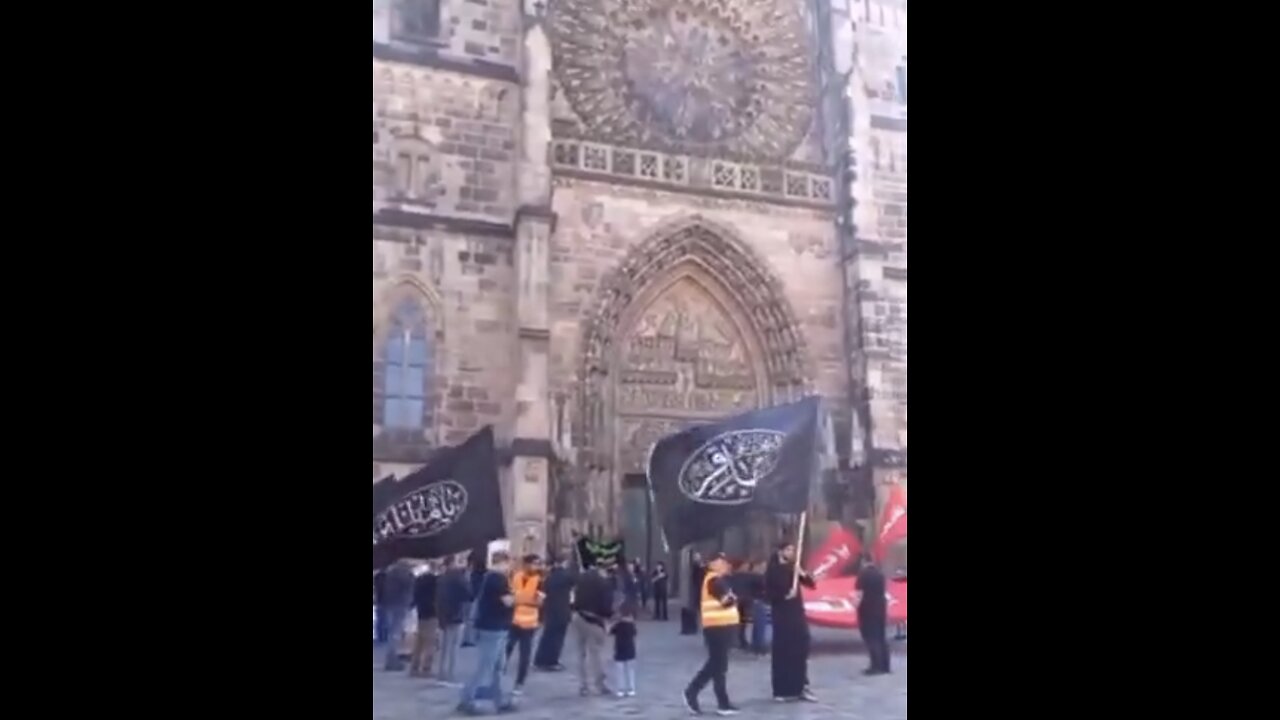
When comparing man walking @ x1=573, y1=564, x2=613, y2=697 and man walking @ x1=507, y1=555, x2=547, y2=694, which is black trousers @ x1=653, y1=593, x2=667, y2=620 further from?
man walking @ x1=507, y1=555, x2=547, y2=694

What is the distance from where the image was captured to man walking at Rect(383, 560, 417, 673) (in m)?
5.30

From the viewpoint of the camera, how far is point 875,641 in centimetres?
602

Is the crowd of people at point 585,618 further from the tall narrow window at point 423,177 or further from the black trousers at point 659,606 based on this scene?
the tall narrow window at point 423,177

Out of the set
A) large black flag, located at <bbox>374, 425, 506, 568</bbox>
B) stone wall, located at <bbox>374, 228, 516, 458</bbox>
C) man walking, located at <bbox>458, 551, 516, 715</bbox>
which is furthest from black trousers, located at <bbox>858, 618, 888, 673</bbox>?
stone wall, located at <bbox>374, 228, 516, 458</bbox>

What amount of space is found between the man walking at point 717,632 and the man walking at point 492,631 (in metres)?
0.87

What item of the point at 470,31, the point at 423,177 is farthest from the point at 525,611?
the point at 470,31

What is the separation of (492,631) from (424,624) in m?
0.31

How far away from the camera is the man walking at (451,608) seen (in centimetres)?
539

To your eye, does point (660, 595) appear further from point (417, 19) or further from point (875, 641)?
point (417, 19)

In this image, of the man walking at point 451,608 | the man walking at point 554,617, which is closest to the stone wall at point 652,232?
the man walking at point 554,617
